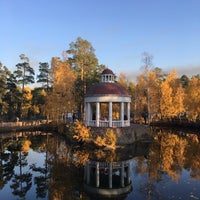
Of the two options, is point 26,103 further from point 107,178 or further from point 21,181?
point 107,178

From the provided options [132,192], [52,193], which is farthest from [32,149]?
[132,192]

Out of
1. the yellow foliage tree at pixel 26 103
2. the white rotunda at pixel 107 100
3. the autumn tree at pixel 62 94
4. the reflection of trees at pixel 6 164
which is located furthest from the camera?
the yellow foliage tree at pixel 26 103

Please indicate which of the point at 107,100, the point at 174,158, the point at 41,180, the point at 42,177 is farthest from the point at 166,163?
the point at 107,100

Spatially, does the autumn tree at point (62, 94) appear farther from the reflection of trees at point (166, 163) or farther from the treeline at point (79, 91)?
the reflection of trees at point (166, 163)

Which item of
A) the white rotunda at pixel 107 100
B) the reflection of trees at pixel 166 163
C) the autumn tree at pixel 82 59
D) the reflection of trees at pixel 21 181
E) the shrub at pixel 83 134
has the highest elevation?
the autumn tree at pixel 82 59

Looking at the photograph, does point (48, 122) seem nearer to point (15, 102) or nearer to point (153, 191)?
point (15, 102)

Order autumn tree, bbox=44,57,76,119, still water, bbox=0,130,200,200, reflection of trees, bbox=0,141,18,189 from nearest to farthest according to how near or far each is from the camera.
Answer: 1. still water, bbox=0,130,200,200
2. reflection of trees, bbox=0,141,18,189
3. autumn tree, bbox=44,57,76,119

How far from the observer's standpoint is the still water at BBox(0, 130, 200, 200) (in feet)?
47.6

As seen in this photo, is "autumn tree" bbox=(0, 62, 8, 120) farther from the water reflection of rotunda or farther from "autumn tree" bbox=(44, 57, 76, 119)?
the water reflection of rotunda

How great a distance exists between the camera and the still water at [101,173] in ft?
47.6

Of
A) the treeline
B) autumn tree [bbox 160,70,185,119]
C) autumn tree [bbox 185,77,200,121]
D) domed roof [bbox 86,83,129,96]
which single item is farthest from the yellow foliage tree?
autumn tree [bbox 185,77,200,121]

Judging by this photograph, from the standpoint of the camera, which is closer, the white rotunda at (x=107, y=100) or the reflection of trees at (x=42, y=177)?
the reflection of trees at (x=42, y=177)

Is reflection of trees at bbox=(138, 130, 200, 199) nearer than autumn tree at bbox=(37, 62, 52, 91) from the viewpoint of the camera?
Yes

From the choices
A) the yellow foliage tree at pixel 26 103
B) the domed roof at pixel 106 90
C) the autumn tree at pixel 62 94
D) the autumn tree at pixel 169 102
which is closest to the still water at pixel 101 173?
the domed roof at pixel 106 90
